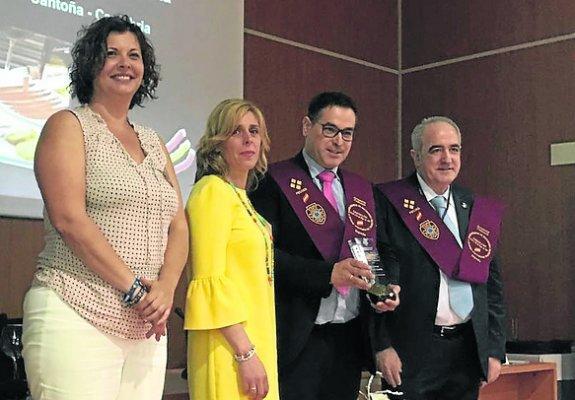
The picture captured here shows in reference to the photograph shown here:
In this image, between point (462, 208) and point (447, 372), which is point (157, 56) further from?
point (447, 372)

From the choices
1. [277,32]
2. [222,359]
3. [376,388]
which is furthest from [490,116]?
[222,359]

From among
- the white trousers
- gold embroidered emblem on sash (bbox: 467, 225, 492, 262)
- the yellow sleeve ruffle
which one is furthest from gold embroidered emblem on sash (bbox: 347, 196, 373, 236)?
the white trousers

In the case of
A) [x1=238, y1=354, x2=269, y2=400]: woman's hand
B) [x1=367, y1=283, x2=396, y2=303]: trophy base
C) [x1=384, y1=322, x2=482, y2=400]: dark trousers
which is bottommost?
[x1=384, y1=322, x2=482, y2=400]: dark trousers

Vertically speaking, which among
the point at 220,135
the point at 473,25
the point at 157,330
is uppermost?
the point at 473,25

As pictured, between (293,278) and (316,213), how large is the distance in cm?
22

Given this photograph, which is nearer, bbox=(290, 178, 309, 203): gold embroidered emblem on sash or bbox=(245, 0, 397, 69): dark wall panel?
bbox=(290, 178, 309, 203): gold embroidered emblem on sash

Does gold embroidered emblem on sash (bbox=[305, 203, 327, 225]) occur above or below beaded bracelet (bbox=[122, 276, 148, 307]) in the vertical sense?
above

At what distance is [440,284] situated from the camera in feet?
8.30

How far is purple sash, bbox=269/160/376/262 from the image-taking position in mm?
2357

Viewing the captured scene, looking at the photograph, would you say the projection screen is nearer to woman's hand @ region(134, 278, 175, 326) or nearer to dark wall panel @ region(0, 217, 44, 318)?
dark wall panel @ region(0, 217, 44, 318)

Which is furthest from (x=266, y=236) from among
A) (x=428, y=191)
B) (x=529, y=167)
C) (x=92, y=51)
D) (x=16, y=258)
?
(x=529, y=167)

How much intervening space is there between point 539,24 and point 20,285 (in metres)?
3.27

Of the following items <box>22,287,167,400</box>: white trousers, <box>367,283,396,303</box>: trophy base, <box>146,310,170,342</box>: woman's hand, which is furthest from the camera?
<box>367,283,396,303</box>: trophy base

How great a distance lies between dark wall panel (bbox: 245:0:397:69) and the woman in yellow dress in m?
2.88
